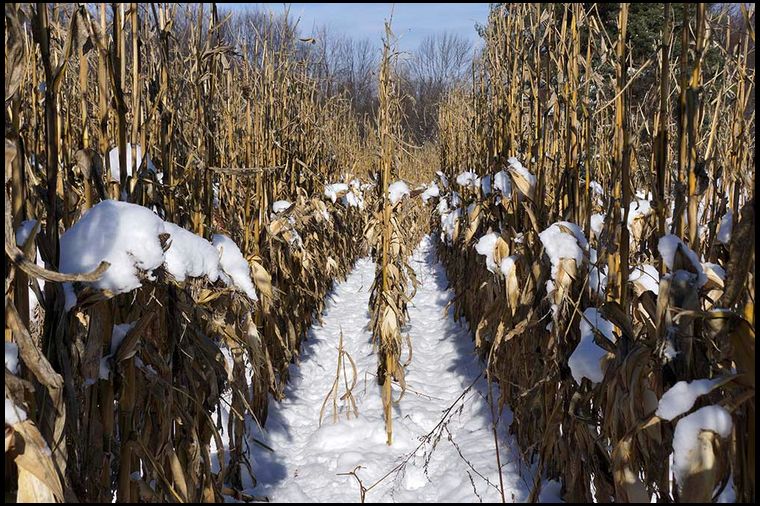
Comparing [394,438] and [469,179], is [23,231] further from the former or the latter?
[469,179]

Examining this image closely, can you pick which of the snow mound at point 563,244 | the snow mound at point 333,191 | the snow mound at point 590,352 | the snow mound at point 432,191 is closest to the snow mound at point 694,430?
the snow mound at point 590,352

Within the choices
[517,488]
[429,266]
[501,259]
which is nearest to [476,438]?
[517,488]

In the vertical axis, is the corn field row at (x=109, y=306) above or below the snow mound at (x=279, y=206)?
above

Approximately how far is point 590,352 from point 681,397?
50 centimetres

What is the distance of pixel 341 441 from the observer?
3.38 meters

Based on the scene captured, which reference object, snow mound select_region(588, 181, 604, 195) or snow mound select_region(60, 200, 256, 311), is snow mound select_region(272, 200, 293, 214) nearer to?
snow mound select_region(588, 181, 604, 195)

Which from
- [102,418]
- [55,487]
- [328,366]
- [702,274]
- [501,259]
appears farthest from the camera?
[328,366]

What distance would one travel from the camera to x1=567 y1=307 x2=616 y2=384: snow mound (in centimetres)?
171

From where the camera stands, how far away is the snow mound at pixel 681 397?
122 centimetres

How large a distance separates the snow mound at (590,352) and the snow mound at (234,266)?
1.05 m

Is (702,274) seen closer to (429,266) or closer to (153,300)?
(153,300)

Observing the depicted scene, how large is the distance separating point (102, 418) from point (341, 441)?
79.4 inches

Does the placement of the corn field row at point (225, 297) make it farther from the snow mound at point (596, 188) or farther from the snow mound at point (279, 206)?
the snow mound at point (279, 206)

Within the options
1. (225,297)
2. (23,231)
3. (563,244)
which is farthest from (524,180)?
(23,231)
